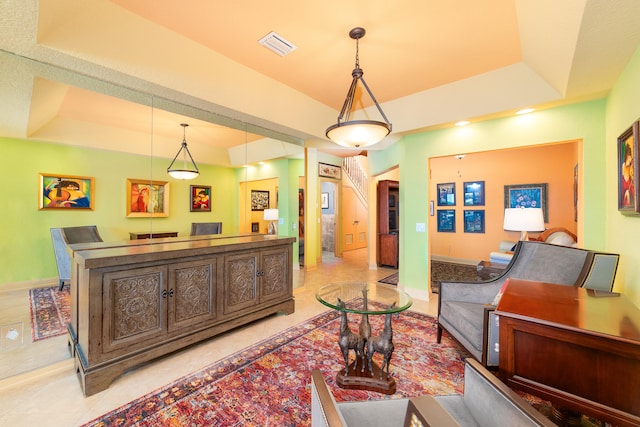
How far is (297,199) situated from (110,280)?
3402 millimetres

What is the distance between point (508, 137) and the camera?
350cm

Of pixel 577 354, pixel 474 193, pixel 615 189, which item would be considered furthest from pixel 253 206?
pixel 474 193

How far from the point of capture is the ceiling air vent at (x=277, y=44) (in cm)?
266

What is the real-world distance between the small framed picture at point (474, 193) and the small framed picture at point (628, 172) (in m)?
4.56

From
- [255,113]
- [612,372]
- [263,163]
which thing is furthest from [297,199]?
[612,372]

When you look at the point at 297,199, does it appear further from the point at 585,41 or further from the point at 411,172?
the point at 585,41

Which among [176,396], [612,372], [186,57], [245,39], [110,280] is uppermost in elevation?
[245,39]

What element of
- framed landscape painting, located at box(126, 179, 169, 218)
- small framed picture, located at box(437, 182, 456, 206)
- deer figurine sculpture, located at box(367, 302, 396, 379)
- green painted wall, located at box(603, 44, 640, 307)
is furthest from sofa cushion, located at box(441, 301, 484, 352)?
small framed picture, located at box(437, 182, 456, 206)

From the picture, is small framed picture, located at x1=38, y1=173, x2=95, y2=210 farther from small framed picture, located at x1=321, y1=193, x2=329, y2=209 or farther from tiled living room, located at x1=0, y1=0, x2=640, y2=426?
small framed picture, located at x1=321, y1=193, x2=329, y2=209

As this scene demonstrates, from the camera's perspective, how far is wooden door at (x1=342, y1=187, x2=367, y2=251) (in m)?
8.72

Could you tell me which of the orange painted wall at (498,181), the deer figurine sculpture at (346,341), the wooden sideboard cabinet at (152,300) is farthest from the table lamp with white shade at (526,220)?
the wooden sideboard cabinet at (152,300)

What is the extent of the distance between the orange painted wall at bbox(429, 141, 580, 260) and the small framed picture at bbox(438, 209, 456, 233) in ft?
0.31

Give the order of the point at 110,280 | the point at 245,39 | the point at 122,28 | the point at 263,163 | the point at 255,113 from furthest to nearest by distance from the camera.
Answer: the point at 263,163
the point at 255,113
the point at 245,39
the point at 122,28
the point at 110,280

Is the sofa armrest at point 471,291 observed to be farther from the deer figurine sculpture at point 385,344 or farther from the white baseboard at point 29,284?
the white baseboard at point 29,284
